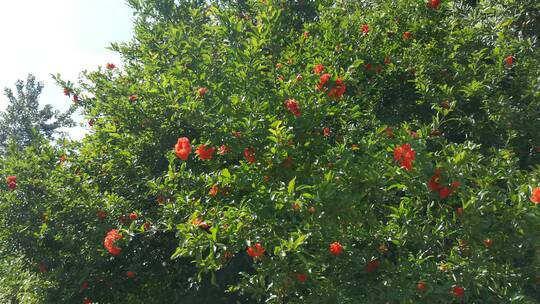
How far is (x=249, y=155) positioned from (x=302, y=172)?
53 cm

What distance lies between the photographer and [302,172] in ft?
13.2

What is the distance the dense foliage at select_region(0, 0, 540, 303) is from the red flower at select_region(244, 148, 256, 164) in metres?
0.03

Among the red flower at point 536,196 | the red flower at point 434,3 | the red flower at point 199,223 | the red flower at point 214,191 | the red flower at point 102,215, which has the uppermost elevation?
the red flower at point 434,3

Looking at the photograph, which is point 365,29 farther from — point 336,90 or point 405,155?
point 405,155

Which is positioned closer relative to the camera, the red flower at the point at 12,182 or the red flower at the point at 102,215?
the red flower at the point at 102,215

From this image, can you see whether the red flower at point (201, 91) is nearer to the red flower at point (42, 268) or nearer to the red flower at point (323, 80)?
the red flower at point (323, 80)

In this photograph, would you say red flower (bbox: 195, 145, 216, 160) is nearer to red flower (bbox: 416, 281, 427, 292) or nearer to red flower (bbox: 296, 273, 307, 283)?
red flower (bbox: 296, 273, 307, 283)

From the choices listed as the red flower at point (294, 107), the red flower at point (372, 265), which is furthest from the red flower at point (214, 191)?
the red flower at point (372, 265)

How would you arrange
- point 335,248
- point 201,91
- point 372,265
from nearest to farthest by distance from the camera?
point 335,248 → point 372,265 → point 201,91

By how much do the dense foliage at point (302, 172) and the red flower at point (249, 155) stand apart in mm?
29

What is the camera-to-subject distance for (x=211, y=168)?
15.1 ft

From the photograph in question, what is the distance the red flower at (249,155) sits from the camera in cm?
409

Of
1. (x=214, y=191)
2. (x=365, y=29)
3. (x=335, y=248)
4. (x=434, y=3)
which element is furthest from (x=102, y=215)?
(x=434, y=3)

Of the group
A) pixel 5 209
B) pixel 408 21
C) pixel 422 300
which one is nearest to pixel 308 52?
pixel 408 21
